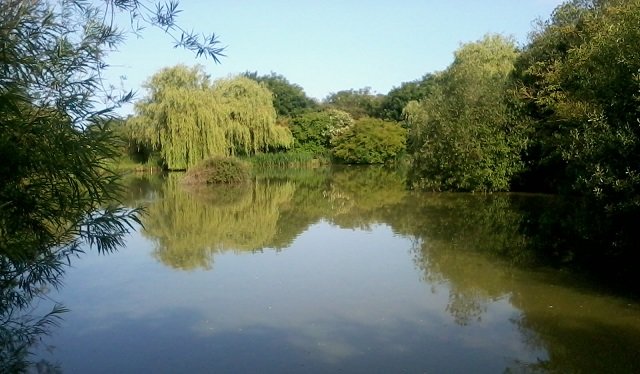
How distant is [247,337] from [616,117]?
5596mm

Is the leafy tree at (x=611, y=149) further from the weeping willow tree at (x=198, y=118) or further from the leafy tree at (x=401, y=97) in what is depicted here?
the leafy tree at (x=401, y=97)

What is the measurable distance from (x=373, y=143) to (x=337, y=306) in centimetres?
3487

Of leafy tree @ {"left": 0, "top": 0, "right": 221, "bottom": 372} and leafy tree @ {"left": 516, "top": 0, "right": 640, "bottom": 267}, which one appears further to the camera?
leafy tree @ {"left": 516, "top": 0, "right": 640, "bottom": 267}

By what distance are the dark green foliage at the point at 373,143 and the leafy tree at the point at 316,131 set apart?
2862 mm

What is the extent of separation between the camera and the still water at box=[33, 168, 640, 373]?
4836mm

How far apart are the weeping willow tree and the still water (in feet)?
53.2

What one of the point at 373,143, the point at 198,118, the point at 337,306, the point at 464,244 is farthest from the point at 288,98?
the point at 337,306

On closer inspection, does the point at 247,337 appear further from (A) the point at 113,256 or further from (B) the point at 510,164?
(B) the point at 510,164

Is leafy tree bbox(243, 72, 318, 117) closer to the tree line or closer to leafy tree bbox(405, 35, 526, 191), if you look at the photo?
the tree line

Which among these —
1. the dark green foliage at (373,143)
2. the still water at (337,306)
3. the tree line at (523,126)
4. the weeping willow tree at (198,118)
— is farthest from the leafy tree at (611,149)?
the dark green foliage at (373,143)

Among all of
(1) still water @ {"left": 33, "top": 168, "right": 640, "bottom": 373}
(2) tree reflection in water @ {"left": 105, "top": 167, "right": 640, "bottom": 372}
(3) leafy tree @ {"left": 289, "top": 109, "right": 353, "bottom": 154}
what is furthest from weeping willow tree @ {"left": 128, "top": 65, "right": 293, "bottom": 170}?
(1) still water @ {"left": 33, "top": 168, "right": 640, "bottom": 373}

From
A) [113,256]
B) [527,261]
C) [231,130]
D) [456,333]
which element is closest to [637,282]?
[527,261]

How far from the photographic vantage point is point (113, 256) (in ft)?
33.0

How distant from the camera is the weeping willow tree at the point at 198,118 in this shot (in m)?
27.9
